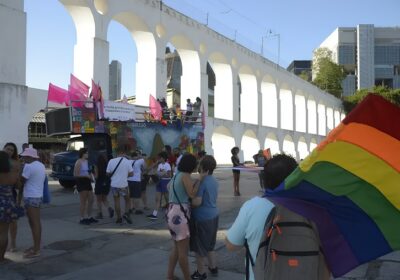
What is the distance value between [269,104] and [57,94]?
33539 mm

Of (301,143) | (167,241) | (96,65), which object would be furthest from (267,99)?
(167,241)

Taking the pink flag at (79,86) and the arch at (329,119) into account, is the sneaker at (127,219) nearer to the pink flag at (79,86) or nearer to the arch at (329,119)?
the pink flag at (79,86)

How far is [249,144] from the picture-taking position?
43438 mm

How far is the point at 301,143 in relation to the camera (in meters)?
58.6

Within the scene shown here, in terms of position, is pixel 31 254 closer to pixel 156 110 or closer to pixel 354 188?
pixel 354 188

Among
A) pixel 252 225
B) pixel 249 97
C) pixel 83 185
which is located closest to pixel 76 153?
pixel 83 185

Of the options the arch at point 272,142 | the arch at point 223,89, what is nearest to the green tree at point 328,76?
the arch at point 272,142

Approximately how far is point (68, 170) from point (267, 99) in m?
34.7

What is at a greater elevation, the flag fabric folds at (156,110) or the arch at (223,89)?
the arch at (223,89)

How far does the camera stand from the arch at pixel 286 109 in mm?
54188

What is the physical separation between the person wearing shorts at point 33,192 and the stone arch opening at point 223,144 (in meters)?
29.8

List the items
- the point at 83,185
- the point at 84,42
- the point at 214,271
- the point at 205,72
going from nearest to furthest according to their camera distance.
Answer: the point at 214,271 < the point at 83,185 < the point at 84,42 < the point at 205,72

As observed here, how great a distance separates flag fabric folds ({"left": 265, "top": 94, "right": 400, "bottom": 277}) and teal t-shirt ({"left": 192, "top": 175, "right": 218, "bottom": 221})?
2904mm

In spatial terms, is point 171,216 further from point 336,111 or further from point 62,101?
point 336,111
